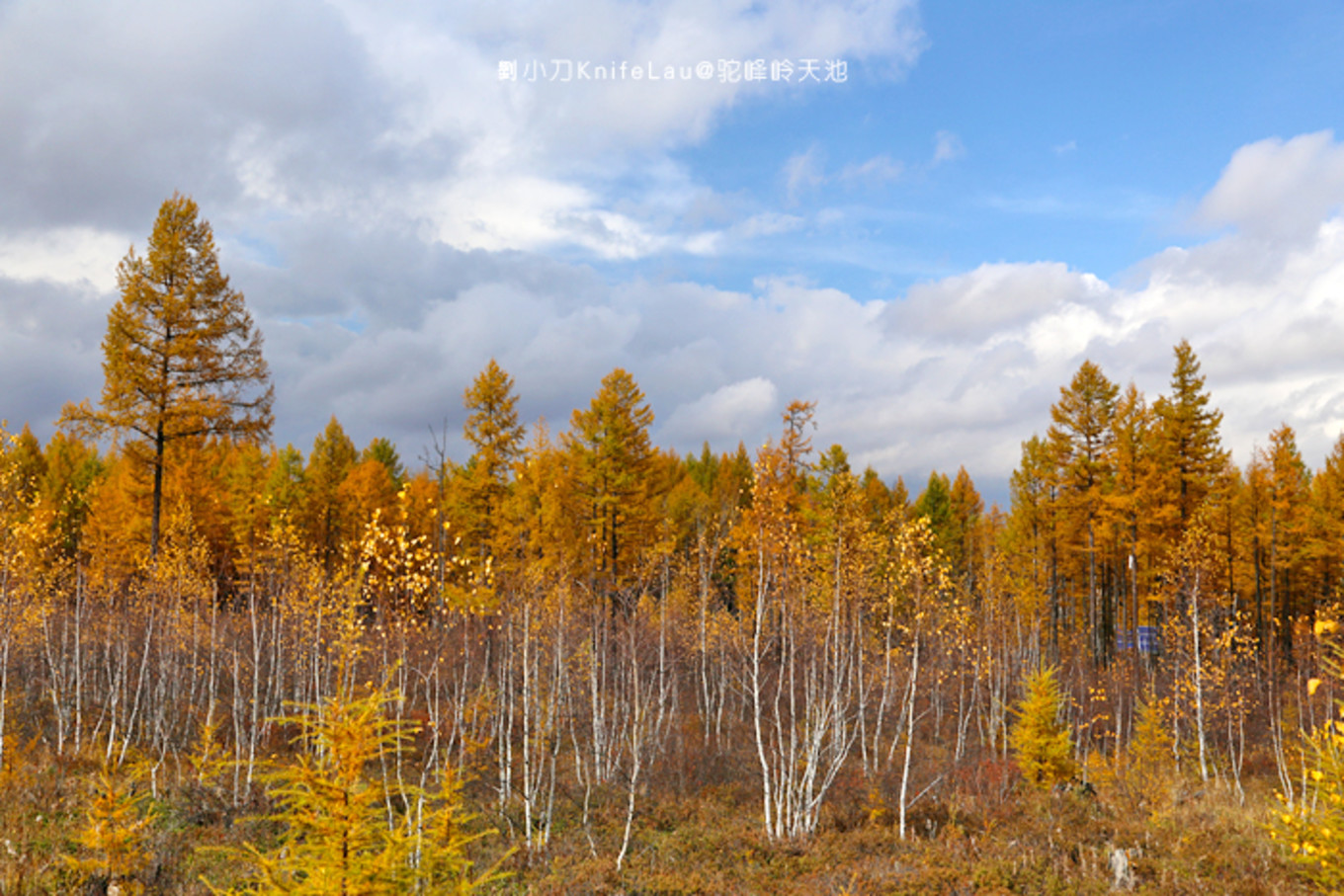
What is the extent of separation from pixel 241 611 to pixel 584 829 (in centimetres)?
1370

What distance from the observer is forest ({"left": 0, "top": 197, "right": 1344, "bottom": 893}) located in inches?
425

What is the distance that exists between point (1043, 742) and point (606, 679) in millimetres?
10986

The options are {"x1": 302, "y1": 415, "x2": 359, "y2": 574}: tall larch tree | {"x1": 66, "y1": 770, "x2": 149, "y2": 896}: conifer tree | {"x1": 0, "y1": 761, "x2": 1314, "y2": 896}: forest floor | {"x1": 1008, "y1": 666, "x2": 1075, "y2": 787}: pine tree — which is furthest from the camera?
{"x1": 302, "y1": 415, "x2": 359, "y2": 574}: tall larch tree

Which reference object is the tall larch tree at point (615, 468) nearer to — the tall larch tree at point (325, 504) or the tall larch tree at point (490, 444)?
the tall larch tree at point (490, 444)

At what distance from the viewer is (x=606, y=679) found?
20500 millimetres

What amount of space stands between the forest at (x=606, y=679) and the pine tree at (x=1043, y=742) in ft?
0.30

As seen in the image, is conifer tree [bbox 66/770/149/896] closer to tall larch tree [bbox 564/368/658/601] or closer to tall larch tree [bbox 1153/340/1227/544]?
tall larch tree [bbox 564/368/658/601]

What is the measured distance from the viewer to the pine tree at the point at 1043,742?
17500 mm

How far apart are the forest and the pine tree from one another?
0.09 meters

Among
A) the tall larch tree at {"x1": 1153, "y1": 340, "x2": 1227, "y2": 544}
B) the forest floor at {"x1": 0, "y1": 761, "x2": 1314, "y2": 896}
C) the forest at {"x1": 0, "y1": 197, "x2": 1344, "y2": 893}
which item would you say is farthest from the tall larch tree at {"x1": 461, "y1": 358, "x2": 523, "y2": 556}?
the tall larch tree at {"x1": 1153, "y1": 340, "x2": 1227, "y2": 544}

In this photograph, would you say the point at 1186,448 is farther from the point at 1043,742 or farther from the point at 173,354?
the point at 173,354

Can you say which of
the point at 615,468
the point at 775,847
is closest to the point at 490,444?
the point at 615,468

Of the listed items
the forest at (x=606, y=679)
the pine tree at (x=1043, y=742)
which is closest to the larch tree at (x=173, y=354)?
the forest at (x=606, y=679)

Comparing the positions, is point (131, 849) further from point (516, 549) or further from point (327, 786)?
point (516, 549)
